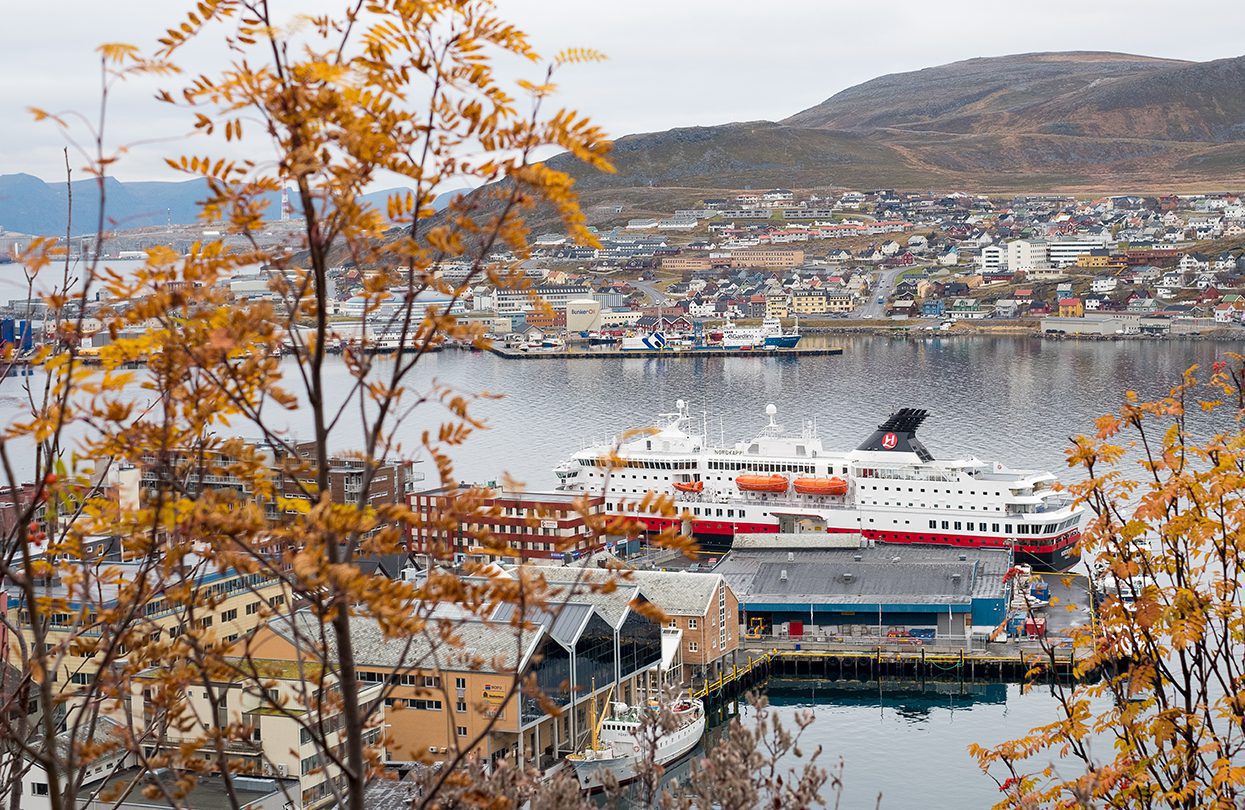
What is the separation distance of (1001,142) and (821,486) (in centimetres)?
8536

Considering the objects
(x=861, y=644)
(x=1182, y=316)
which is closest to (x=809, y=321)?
(x=1182, y=316)

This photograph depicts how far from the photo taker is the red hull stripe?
1761cm

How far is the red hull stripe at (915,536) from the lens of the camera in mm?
17609

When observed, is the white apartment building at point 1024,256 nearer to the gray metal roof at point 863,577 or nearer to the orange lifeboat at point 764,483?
the orange lifeboat at point 764,483

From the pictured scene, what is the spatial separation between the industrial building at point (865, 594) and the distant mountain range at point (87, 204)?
15.7 feet

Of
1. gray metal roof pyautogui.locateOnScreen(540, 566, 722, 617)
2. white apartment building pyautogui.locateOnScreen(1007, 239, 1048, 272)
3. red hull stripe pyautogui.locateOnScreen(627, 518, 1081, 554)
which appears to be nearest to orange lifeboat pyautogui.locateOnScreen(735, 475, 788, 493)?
red hull stripe pyautogui.locateOnScreen(627, 518, 1081, 554)

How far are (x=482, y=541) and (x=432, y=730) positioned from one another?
8.09m

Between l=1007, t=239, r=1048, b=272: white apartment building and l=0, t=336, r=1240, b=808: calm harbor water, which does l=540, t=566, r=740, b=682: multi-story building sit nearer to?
l=0, t=336, r=1240, b=808: calm harbor water

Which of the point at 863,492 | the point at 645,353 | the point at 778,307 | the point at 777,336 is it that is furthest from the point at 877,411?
the point at 778,307

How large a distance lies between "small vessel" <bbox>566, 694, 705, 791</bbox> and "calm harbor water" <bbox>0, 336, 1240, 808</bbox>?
3.61 ft

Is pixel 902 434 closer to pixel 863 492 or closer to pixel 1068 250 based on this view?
pixel 863 492

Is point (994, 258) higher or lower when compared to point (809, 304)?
higher

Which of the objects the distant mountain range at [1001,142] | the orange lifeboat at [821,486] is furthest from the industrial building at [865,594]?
the distant mountain range at [1001,142]

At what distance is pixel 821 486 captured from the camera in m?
18.5
